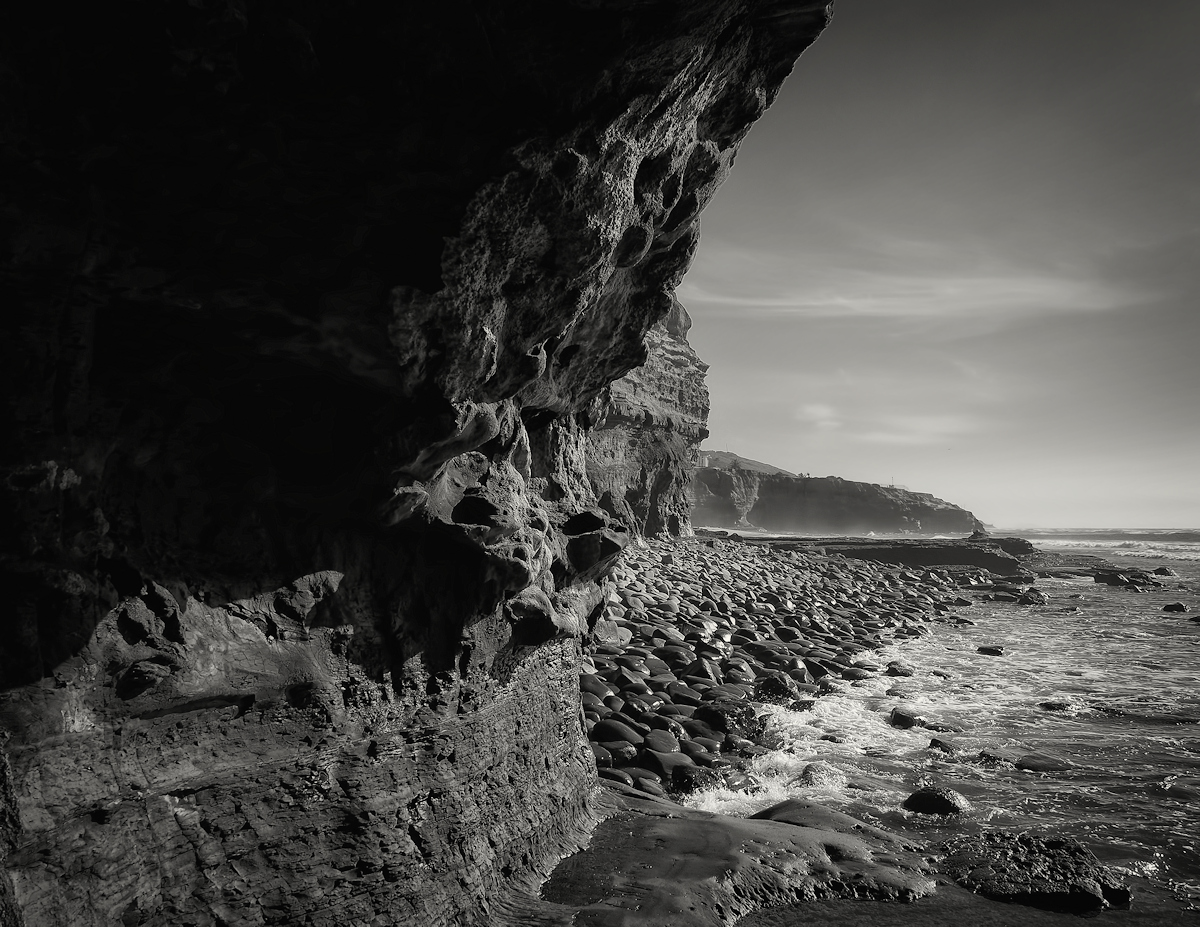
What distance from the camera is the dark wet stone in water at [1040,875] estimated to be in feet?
15.4

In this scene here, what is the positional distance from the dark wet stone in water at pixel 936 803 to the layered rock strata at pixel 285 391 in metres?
4.24

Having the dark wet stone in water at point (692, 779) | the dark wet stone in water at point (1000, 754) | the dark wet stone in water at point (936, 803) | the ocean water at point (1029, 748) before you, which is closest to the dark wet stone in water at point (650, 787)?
the dark wet stone in water at point (692, 779)

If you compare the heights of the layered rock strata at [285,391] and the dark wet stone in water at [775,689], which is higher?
the layered rock strata at [285,391]

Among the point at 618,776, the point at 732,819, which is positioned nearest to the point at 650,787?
the point at 618,776

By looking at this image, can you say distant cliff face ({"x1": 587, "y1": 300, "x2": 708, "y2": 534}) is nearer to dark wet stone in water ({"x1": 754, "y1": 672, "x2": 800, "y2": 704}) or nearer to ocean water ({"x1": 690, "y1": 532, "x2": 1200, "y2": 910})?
dark wet stone in water ({"x1": 754, "y1": 672, "x2": 800, "y2": 704})


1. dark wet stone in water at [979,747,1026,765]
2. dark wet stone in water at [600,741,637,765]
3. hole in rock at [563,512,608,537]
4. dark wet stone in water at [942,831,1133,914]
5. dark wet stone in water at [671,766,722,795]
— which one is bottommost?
dark wet stone in water at [671,766,722,795]

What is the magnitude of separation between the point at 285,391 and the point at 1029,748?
9.47 meters

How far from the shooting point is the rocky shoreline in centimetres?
452

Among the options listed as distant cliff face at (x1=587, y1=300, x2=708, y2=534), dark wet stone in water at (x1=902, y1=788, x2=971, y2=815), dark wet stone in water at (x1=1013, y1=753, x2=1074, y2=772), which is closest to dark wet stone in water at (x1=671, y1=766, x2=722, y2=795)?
dark wet stone in water at (x1=902, y1=788, x2=971, y2=815)

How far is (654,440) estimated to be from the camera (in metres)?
29.3

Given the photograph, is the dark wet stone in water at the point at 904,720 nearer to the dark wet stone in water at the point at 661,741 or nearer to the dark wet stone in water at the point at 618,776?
the dark wet stone in water at the point at 661,741

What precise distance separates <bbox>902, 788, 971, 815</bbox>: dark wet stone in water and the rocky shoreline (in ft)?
0.04

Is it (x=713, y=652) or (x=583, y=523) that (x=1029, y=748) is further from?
(x=583, y=523)

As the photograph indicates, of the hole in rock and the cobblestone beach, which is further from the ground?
the hole in rock
